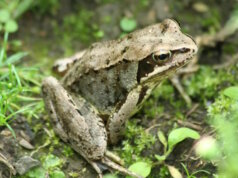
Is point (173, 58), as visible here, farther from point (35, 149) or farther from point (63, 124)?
point (35, 149)

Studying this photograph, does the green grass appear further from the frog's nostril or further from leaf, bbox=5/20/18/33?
the frog's nostril

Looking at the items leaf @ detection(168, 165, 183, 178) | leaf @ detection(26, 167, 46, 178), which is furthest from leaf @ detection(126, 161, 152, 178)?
leaf @ detection(26, 167, 46, 178)

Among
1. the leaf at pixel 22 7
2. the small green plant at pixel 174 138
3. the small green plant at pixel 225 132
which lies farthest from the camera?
the leaf at pixel 22 7

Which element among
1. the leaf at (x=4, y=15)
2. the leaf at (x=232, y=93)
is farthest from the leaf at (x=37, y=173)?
the leaf at (x=4, y=15)

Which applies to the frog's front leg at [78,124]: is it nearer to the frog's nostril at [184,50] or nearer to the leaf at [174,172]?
the leaf at [174,172]

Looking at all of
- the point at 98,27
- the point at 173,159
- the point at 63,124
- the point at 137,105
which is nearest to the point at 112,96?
the point at 137,105
